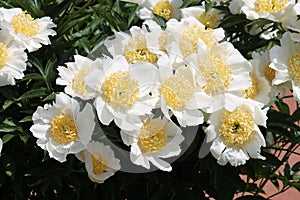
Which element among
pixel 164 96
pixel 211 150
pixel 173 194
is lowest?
pixel 173 194

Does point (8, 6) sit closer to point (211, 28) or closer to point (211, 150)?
point (211, 28)

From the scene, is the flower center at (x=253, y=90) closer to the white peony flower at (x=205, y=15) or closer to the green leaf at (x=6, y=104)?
the white peony flower at (x=205, y=15)

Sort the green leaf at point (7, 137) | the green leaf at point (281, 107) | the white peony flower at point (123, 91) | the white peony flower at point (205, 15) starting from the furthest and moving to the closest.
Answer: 1. the green leaf at point (281, 107)
2. the white peony flower at point (205, 15)
3. the green leaf at point (7, 137)
4. the white peony flower at point (123, 91)

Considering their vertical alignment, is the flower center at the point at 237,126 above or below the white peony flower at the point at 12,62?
below

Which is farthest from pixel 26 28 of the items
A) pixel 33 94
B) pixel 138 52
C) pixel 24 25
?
pixel 138 52

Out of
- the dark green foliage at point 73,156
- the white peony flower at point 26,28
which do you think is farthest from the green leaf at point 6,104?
the white peony flower at point 26,28

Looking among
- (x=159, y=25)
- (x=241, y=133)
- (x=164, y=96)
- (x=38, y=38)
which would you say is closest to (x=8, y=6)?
(x=38, y=38)

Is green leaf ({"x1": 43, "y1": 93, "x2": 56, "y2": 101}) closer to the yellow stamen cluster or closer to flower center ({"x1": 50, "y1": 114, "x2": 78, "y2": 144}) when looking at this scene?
flower center ({"x1": 50, "y1": 114, "x2": 78, "y2": 144})
